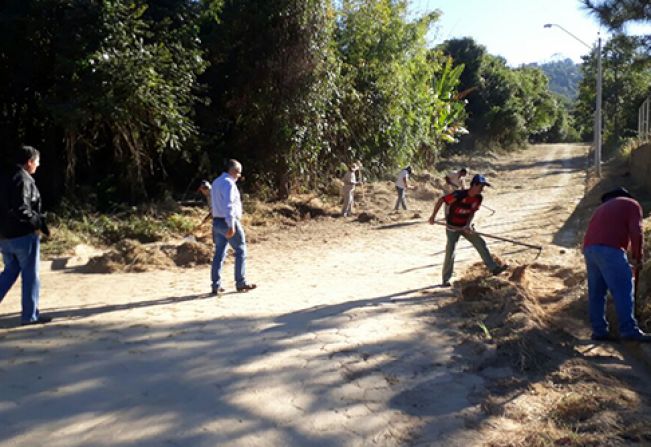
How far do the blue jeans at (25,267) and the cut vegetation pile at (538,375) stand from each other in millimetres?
4247

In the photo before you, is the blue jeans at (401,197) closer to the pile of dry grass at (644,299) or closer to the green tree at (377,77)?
the green tree at (377,77)

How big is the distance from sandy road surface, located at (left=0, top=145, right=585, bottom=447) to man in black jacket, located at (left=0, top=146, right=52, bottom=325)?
37 centimetres

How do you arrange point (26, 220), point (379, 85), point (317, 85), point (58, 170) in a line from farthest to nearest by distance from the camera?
point (379, 85), point (317, 85), point (58, 170), point (26, 220)

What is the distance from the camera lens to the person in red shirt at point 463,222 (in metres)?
8.45

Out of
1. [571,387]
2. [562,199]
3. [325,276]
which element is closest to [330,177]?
[562,199]

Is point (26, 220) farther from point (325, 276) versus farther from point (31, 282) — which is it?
point (325, 276)

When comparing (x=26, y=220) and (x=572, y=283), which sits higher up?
(x=26, y=220)

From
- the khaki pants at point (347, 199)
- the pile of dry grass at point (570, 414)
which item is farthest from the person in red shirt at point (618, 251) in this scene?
the khaki pants at point (347, 199)

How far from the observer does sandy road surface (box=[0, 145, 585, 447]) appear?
4223 millimetres

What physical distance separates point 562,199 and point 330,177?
306 inches

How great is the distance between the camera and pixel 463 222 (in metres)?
8.56

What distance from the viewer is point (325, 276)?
9656 millimetres

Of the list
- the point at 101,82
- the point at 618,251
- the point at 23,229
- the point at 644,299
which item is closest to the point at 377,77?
the point at 101,82

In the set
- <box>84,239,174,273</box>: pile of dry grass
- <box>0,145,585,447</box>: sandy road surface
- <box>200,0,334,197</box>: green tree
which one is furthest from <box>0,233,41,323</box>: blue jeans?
<box>200,0,334,197</box>: green tree
